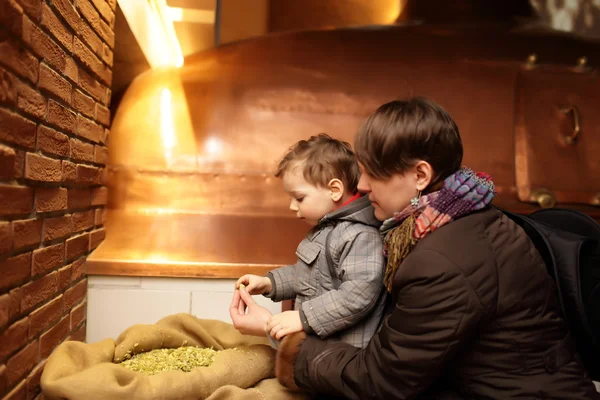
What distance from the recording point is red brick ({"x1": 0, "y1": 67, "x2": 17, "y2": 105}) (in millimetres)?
1180

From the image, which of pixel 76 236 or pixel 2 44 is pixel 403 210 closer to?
pixel 2 44

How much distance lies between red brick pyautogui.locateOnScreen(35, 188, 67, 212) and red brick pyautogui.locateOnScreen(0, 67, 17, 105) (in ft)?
0.99

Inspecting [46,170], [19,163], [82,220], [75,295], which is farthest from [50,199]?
[75,295]

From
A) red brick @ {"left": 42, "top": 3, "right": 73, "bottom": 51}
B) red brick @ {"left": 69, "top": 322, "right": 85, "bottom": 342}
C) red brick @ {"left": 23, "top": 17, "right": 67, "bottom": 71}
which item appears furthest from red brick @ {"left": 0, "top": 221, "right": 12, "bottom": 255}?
red brick @ {"left": 69, "top": 322, "right": 85, "bottom": 342}

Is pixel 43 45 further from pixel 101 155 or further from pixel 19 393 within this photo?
pixel 19 393

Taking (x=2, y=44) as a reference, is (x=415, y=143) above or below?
below

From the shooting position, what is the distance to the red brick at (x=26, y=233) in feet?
4.30

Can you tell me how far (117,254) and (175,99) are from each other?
2.53 ft

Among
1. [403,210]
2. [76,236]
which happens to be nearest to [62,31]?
[76,236]

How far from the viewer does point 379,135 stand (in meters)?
1.23

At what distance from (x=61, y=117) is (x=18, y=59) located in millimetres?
354

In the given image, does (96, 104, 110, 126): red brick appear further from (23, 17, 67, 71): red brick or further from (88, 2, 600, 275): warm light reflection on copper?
(23, 17, 67, 71): red brick

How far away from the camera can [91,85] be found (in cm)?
191

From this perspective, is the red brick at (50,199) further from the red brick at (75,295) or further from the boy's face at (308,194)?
the boy's face at (308,194)
